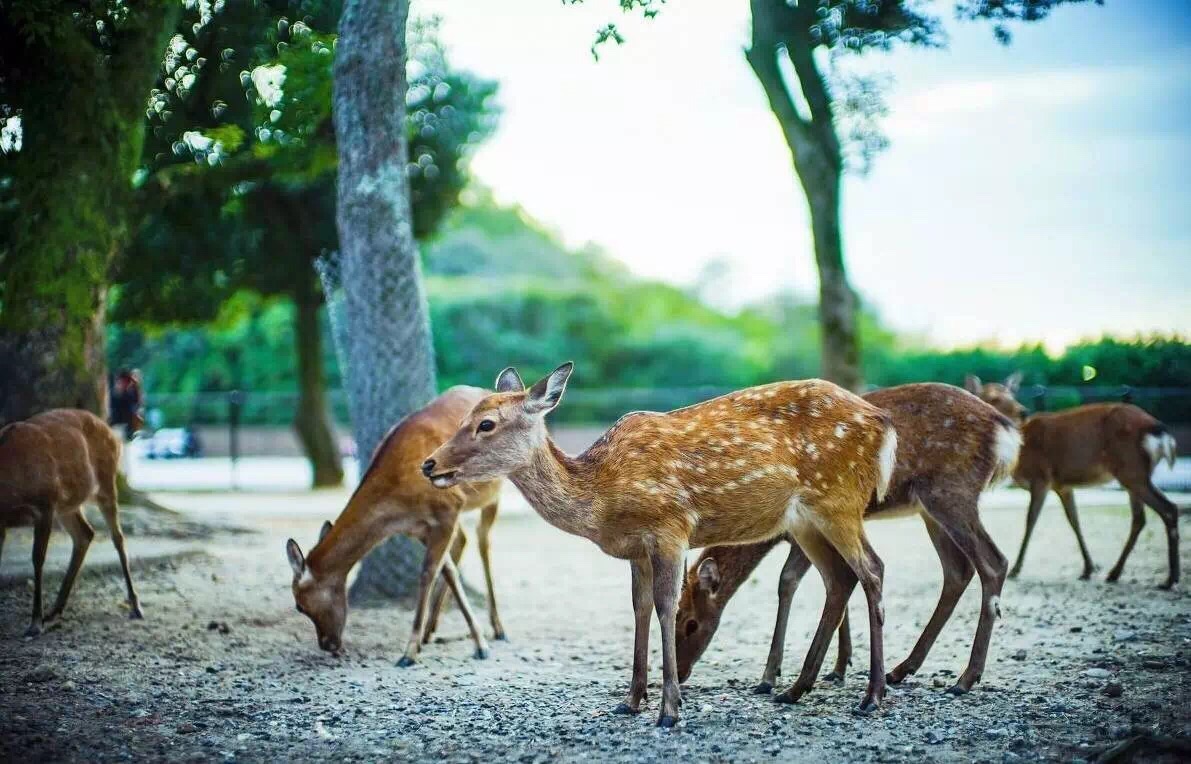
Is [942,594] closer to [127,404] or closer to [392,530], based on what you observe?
[392,530]

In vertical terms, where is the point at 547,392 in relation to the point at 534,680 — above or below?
above

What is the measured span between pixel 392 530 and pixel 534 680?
1396 millimetres

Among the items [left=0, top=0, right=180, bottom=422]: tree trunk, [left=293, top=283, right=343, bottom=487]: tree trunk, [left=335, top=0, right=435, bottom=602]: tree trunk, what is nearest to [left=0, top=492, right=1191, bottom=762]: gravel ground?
[left=335, top=0, right=435, bottom=602]: tree trunk

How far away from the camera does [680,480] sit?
551 centimetres

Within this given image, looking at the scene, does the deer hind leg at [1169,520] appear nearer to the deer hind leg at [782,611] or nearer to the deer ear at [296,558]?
the deer hind leg at [782,611]

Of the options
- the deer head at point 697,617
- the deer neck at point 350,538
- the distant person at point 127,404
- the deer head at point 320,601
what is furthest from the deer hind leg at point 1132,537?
the distant person at point 127,404

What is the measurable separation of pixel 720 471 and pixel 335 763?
2.13 m

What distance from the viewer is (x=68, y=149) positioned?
29.0 ft

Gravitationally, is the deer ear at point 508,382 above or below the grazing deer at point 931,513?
above

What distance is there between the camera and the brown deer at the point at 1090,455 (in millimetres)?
9039

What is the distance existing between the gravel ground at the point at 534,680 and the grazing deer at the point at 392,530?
26cm

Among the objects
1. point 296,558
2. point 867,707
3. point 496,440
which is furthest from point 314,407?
point 867,707

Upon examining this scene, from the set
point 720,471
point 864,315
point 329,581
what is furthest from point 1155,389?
point 864,315

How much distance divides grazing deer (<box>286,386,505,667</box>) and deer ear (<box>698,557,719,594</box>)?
163 cm
